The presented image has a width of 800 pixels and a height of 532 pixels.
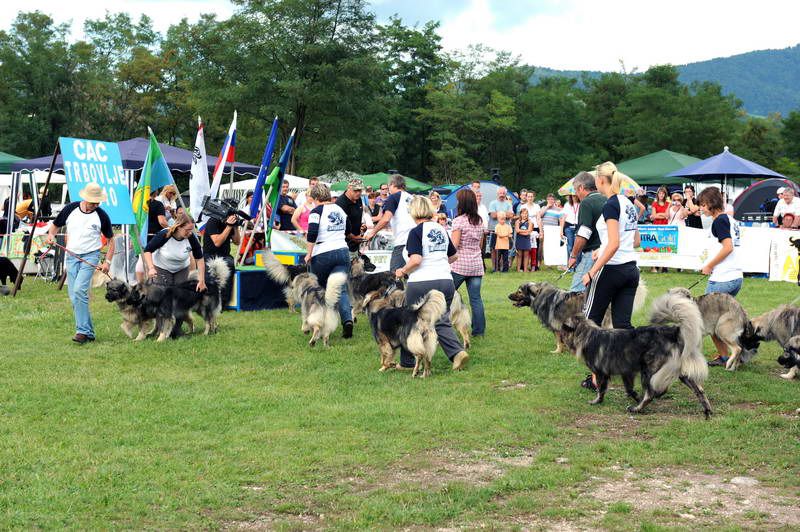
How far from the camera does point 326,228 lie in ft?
31.1

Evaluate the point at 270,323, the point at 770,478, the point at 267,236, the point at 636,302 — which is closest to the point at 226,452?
the point at 770,478

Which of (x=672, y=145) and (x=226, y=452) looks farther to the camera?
(x=672, y=145)

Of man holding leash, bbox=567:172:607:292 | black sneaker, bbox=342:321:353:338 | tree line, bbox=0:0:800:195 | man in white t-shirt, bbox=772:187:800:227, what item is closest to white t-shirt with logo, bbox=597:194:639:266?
man holding leash, bbox=567:172:607:292

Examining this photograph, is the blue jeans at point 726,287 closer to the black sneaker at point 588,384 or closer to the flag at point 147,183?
the black sneaker at point 588,384

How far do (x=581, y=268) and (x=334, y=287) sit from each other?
2768mm

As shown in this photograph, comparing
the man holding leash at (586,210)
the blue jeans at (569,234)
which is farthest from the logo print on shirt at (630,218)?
the blue jeans at (569,234)

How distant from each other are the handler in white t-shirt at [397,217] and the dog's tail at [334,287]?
3.23 ft

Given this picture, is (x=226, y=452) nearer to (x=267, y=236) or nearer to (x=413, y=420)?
(x=413, y=420)

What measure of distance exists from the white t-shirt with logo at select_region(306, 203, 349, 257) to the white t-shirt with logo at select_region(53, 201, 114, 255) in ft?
7.95

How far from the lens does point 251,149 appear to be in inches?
1960

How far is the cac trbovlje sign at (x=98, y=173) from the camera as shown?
12125mm

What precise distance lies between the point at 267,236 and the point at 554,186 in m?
43.6

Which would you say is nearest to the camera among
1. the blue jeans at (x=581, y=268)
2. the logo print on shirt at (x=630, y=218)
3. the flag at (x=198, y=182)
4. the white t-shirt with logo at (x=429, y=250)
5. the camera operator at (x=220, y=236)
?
the logo print on shirt at (x=630, y=218)

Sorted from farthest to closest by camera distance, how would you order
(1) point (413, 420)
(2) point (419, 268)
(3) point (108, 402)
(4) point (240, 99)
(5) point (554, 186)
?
(5) point (554, 186)
(4) point (240, 99)
(2) point (419, 268)
(3) point (108, 402)
(1) point (413, 420)
